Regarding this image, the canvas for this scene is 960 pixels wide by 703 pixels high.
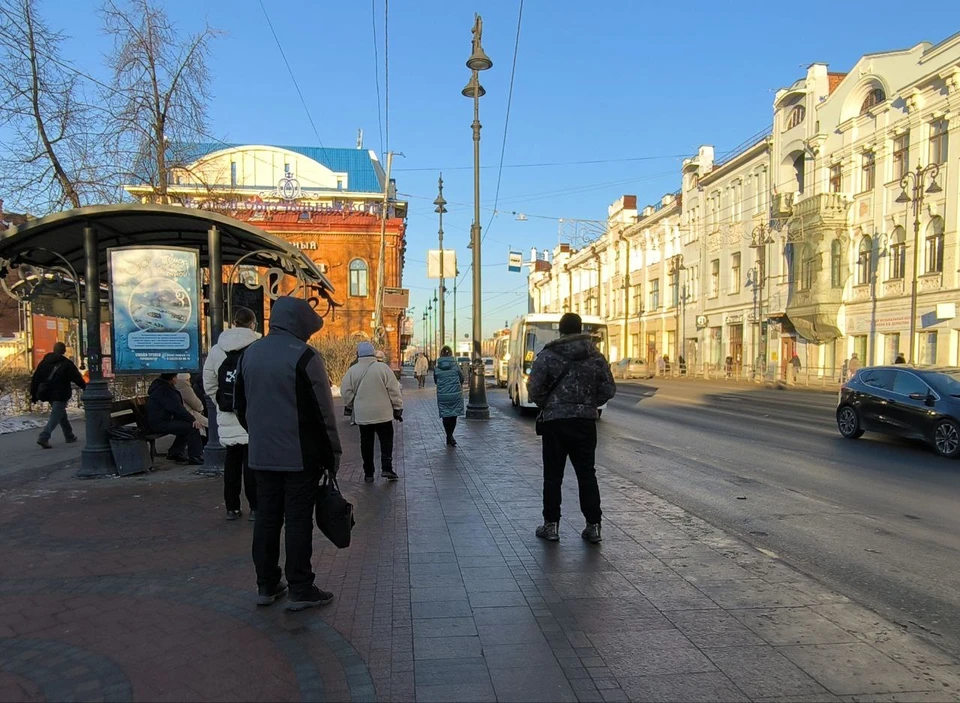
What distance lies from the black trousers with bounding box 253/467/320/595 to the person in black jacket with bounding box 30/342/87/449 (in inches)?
319

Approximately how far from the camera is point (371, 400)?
819 cm

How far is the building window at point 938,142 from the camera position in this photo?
26.3m

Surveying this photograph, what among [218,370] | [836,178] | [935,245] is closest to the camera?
[218,370]

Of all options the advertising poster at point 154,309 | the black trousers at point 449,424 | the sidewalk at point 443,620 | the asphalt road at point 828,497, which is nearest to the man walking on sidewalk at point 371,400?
the sidewalk at point 443,620

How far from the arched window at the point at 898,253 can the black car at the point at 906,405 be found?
19.8 metres

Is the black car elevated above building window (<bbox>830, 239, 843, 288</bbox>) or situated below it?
below

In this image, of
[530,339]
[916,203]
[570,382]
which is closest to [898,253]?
[916,203]

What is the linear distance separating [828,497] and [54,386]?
11597mm

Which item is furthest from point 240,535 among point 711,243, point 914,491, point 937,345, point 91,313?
point 711,243

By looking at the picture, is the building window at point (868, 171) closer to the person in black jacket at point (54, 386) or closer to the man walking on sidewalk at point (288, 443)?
the person in black jacket at point (54, 386)

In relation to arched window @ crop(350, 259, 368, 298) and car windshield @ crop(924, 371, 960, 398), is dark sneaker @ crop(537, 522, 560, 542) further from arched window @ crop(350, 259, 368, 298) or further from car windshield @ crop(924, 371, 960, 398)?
arched window @ crop(350, 259, 368, 298)

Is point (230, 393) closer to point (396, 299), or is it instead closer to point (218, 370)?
point (218, 370)

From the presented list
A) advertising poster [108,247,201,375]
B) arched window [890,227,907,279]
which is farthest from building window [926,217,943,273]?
advertising poster [108,247,201,375]

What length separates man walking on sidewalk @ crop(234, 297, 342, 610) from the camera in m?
3.97
